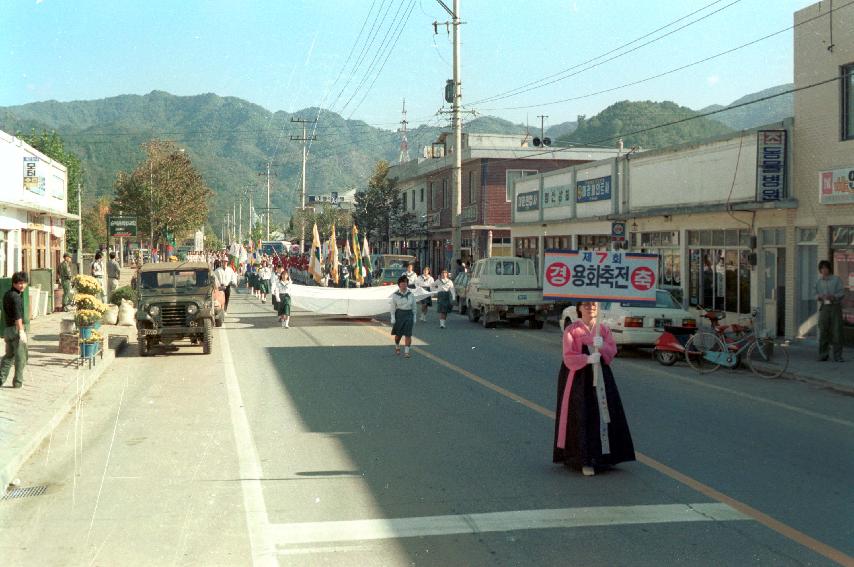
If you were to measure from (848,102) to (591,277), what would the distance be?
10.8 meters

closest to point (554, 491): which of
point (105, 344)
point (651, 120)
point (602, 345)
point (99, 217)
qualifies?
point (602, 345)

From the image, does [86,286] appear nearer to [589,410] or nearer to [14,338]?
[14,338]

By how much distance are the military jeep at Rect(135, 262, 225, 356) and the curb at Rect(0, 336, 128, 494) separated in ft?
3.29

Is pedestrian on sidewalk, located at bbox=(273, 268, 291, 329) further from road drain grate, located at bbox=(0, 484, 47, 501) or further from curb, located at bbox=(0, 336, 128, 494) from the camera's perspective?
road drain grate, located at bbox=(0, 484, 47, 501)

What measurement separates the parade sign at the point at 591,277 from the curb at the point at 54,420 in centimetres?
647

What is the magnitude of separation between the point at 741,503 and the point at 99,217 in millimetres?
117154

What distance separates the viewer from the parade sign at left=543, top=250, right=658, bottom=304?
12836 millimetres

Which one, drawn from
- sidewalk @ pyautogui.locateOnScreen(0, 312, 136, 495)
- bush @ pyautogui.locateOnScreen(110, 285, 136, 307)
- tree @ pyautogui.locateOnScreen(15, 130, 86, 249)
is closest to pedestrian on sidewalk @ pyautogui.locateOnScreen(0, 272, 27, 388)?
sidewalk @ pyautogui.locateOnScreen(0, 312, 136, 495)

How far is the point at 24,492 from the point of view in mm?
7961

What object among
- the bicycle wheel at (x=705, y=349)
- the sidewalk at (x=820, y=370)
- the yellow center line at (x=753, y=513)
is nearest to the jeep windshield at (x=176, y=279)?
the bicycle wheel at (x=705, y=349)

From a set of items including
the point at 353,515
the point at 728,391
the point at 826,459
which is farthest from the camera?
the point at 728,391

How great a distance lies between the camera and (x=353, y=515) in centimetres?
701

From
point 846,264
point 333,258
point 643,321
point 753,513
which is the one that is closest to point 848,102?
point 846,264

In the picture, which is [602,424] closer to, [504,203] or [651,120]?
[504,203]
